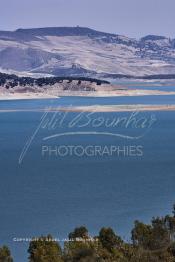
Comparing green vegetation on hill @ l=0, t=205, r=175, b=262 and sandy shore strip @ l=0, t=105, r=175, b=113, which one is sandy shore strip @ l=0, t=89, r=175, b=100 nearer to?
sandy shore strip @ l=0, t=105, r=175, b=113

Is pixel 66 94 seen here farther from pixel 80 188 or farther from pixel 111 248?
pixel 111 248

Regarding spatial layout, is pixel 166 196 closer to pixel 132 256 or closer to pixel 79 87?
pixel 132 256

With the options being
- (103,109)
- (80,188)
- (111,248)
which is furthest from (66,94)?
(111,248)

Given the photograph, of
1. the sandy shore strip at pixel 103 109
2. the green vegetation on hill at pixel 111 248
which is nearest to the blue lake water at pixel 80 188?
the green vegetation on hill at pixel 111 248

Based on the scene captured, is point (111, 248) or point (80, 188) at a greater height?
point (80, 188)

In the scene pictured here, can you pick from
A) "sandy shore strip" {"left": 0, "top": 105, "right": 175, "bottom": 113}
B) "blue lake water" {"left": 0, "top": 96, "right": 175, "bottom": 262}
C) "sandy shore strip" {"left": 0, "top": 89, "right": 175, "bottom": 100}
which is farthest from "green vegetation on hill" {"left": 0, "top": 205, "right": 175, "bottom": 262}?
"sandy shore strip" {"left": 0, "top": 89, "right": 175, "bottom": 100}

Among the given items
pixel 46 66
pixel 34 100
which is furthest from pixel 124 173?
pixel 46 66

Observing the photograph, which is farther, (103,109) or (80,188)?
(103,109)
